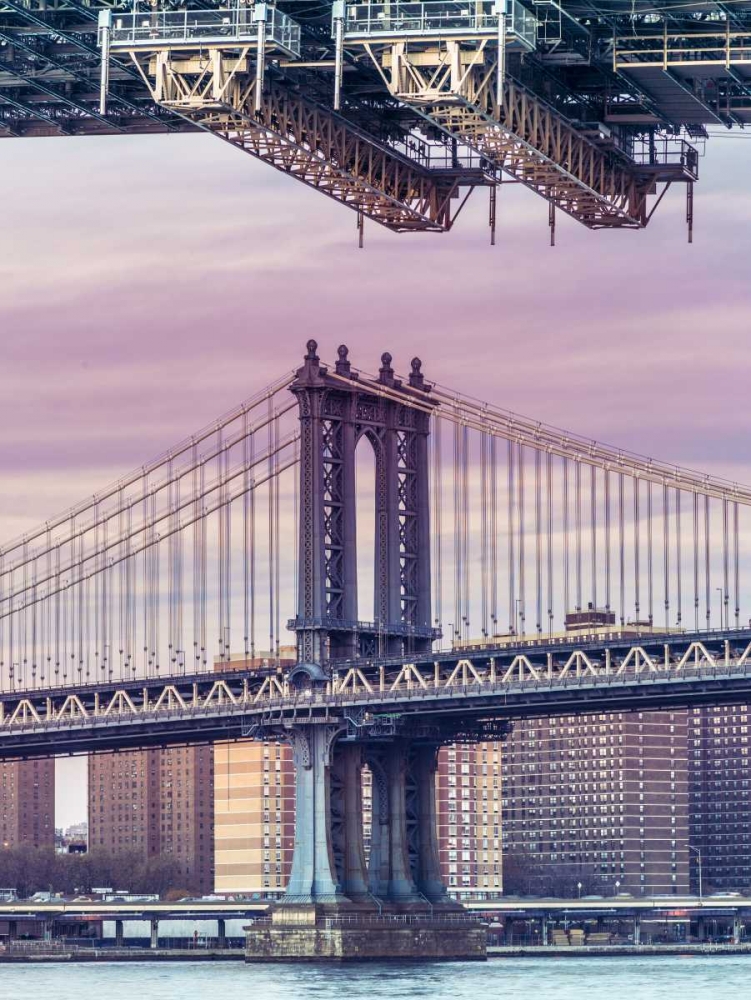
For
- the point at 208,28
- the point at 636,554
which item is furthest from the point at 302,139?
the point at 636,554

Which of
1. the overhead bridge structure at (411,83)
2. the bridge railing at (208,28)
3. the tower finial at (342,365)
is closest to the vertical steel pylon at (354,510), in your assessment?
the tower finial at (342,365)

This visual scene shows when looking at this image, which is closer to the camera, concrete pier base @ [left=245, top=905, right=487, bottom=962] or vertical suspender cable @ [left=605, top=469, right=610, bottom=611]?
vertical suspender cable @ [left=605, top=469, right=610, bottom=611]

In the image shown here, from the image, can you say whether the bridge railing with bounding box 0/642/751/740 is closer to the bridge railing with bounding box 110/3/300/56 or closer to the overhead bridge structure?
the overhead bridge structure

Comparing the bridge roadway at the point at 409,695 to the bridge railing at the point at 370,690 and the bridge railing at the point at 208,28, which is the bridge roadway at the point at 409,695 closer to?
the bridge railing at the point at 370,690

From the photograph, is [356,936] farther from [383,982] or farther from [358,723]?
[383,982]

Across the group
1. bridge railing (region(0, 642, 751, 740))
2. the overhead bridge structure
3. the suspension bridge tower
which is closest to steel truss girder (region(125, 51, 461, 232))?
the overhead bridge structure

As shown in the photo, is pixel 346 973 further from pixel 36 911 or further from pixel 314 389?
pixel 36 911
